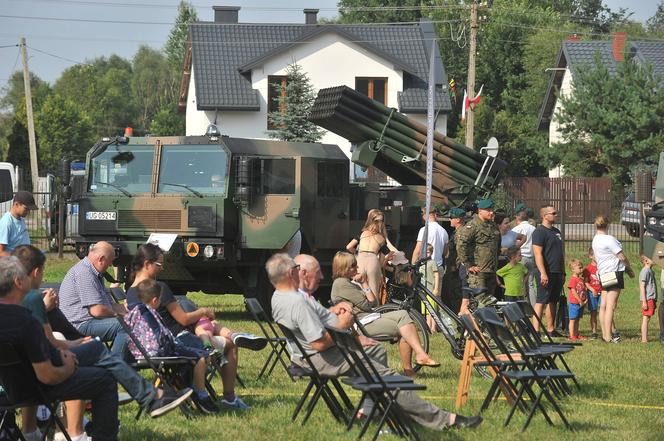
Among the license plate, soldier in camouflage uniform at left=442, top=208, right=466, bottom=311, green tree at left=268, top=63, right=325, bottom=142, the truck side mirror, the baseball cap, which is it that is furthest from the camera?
green tree at left=268, top=63, right=325, bottom=142

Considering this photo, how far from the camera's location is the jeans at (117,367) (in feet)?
28.4

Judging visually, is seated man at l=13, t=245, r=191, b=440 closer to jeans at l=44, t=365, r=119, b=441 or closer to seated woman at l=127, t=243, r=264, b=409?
jeans at l=44, t=365, r=119, b=441

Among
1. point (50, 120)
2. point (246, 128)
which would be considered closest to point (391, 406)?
point (246, 128)

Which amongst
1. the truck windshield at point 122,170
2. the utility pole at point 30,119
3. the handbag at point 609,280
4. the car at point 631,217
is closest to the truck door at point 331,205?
the truck windshield at point 122,170

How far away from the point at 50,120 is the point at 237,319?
57.7 metres

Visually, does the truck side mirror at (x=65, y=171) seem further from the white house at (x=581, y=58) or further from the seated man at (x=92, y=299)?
the white house at (x=581, y=58)

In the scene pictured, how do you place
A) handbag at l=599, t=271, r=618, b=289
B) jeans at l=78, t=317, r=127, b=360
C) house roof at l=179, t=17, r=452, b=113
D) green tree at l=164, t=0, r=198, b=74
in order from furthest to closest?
green tree at l=164, t=0, r=198, b=74 → house roof at l=179, t=17, r=452, b=113 → handbag at l=599, t=271, r=618, b=289 → jeans at l=78, t=317, r=127, b=360

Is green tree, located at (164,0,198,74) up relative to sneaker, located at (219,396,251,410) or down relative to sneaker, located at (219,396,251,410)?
up

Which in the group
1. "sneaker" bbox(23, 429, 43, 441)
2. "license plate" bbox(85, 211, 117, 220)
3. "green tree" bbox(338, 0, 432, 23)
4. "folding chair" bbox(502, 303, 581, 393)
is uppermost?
"green tree" bbox(338, 0, 432, 23)

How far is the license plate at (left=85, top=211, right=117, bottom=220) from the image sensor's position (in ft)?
59.8

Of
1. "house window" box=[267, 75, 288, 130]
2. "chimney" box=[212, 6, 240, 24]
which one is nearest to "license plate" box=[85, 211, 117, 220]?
"house window" box=[267, 75, 288, 130]

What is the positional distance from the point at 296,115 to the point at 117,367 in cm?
3732

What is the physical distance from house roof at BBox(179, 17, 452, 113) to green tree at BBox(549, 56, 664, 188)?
512cm

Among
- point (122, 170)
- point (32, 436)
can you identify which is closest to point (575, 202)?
point (122, 170)
